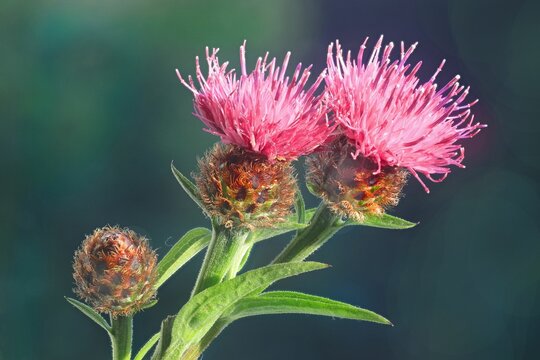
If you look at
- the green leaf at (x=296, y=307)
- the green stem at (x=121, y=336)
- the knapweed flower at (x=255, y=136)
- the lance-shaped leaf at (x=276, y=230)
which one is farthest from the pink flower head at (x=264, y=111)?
the green stem at (x=121, y=336)

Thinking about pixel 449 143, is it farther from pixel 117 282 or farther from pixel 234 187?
pixel 117 282

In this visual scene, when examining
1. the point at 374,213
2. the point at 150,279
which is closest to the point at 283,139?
the point at 374,213

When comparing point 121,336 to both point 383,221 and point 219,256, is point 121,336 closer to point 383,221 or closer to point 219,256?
point 219,256

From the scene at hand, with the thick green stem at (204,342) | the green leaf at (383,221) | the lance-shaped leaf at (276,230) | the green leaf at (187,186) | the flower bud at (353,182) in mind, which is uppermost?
the flower bud at (353,182)

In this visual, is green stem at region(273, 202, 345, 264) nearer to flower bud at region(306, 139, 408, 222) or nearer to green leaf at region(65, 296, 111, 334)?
flower bud at region(306, 139, 408, 222)

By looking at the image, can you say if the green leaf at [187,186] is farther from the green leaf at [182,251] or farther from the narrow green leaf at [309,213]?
the narrow green leaf at [309,213]
